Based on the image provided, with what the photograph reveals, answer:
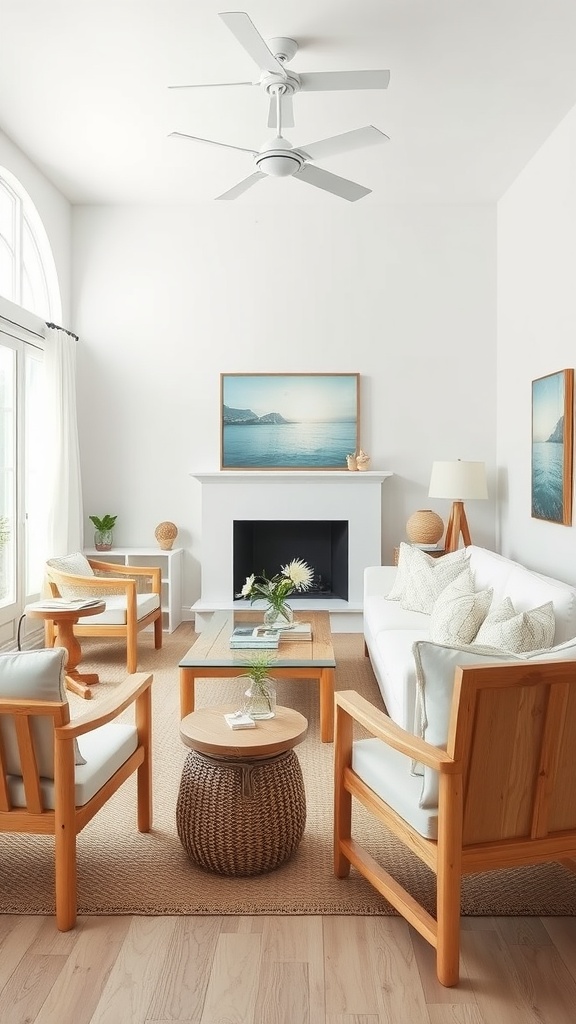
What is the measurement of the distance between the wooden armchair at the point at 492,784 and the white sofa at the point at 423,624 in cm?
14

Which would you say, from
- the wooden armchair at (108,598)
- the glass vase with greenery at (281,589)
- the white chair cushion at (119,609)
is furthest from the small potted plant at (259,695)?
the wooden armchair at (108,598)

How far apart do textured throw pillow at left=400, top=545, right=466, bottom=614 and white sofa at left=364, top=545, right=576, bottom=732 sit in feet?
0.14

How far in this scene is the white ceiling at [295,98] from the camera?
364cm

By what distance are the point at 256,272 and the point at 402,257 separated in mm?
1210

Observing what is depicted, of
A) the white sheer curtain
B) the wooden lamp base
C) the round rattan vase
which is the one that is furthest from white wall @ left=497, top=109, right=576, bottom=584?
the white sheer curtain

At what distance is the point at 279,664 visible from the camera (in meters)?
3.52

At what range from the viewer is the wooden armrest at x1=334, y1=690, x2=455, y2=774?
1868mm

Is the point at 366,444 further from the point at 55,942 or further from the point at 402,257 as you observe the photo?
the point at 55,942

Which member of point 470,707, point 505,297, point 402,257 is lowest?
point 470,707

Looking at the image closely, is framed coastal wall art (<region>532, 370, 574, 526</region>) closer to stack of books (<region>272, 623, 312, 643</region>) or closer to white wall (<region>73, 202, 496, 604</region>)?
white wall (<region>73, 202, 496, 604</region>)

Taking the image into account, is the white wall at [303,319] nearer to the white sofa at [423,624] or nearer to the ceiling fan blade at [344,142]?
the white sofa at [423,624]

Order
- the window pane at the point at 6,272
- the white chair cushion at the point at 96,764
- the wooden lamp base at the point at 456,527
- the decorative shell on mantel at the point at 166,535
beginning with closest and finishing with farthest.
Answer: the white chair cushion at the point at 96,764
the window pane at the point at 6,272
the wooden lamp base at the point at 456,527
the decorative shell on mantel at the point at 166,535

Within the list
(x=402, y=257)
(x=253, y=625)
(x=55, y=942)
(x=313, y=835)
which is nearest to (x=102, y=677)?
(x=253, y=625)

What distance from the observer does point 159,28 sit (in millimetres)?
3730
